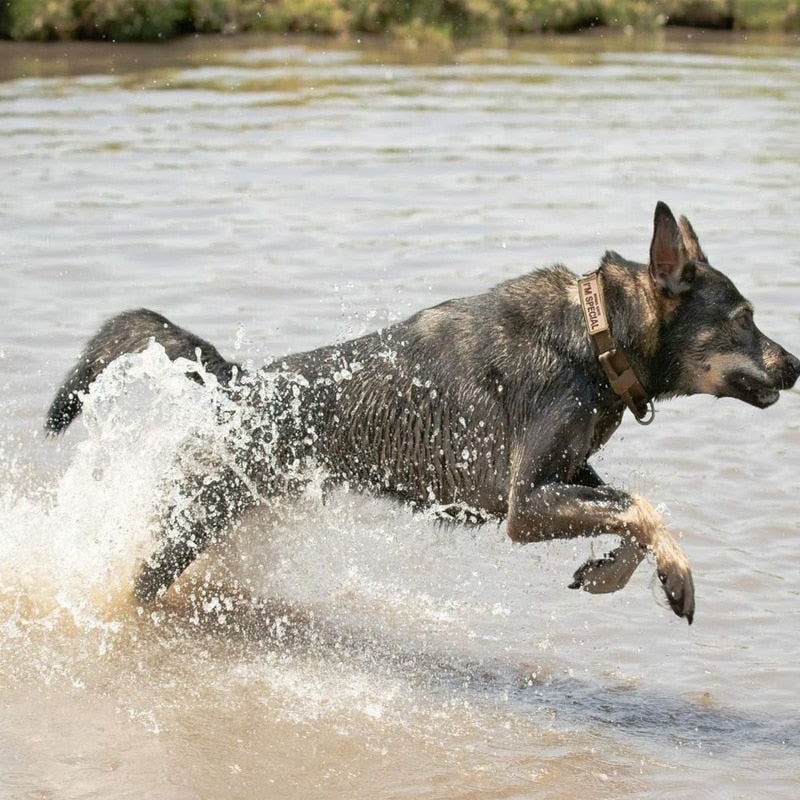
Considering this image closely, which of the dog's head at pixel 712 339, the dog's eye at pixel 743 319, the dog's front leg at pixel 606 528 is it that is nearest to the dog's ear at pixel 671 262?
the dog's head at pixel 712 339

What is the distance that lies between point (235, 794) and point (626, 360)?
237 centimetres

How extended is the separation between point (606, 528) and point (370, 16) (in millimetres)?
26312

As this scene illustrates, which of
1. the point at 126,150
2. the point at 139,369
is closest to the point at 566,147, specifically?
the point at 126,150

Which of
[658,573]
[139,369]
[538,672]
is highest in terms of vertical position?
[139,369]

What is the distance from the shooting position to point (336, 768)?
18.1ft

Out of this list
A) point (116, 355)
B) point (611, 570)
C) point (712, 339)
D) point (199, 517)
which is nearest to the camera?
point (611, 570)

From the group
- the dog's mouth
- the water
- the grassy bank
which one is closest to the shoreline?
the grassy bank

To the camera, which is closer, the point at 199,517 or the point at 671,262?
the point at 671,262

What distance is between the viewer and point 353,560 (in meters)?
7.55

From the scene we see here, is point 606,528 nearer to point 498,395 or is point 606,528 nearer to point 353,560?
point 498,395

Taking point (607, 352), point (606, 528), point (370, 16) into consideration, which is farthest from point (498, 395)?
point (370, 16)

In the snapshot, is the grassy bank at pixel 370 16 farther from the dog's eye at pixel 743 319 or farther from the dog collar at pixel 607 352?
the dog's eye at pixel 743 319

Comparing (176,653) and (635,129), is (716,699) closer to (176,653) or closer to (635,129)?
(176,653)

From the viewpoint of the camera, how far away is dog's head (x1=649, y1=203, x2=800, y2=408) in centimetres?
624
